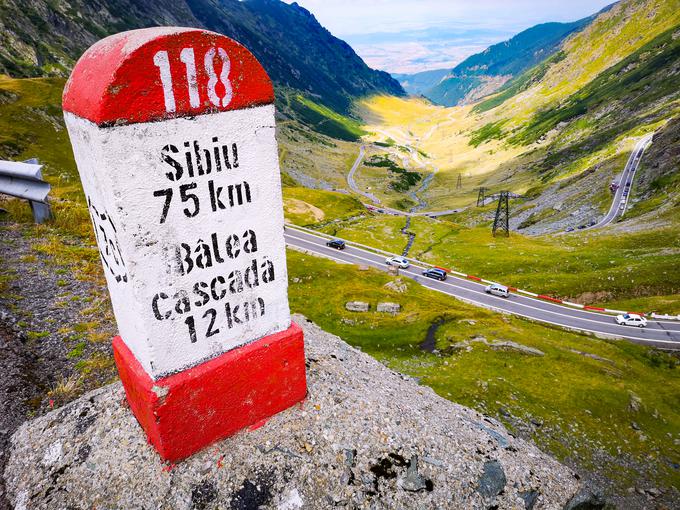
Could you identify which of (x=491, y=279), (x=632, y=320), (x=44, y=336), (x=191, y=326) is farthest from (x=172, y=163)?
(x=491, y=279)

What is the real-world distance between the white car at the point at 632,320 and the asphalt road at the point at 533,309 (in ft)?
2.08

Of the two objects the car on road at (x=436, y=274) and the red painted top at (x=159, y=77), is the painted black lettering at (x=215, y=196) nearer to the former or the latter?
the red painted top at (x=159, y=77)

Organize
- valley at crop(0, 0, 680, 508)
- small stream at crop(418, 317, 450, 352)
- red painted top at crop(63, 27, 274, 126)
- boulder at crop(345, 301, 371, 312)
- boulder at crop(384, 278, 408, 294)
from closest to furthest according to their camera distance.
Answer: red painted top at crop(63, 27, 274, 126)
valley at crop(0, 0, 680, 508)
small stream at crop(418, 317, 450, 352)
boulder at crop(345, 301, 371, 312)
boulder at crop(384, 278, 408, 294)

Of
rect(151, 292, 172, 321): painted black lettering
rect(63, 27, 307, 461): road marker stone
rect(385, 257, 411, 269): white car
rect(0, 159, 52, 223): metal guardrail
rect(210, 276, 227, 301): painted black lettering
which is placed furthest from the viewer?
rect(385, 257, 411, 269): white car

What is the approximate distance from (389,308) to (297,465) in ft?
131

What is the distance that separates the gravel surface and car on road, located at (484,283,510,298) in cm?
5336

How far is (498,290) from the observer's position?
6444cm

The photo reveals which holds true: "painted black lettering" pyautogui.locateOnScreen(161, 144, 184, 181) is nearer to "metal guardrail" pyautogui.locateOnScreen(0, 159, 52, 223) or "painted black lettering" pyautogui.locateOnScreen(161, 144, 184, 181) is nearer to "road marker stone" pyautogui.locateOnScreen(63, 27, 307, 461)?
"road marker stone" pyautogui.locateOnScreen(63, 27, 307, 461)

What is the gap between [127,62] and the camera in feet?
21.2

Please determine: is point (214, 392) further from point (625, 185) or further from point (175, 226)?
point (625, 185)

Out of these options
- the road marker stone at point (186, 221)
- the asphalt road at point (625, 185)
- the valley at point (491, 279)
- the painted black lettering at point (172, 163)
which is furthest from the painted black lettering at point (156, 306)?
the asphalt road at point (625, 185)

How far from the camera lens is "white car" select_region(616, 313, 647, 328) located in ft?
172

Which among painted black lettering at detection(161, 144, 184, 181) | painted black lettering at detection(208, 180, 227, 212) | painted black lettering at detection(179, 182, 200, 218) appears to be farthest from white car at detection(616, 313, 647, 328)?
painted black lettering at detection(161, 144, 184, 181)

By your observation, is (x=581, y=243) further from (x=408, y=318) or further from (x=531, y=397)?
(x=531, y=397)
